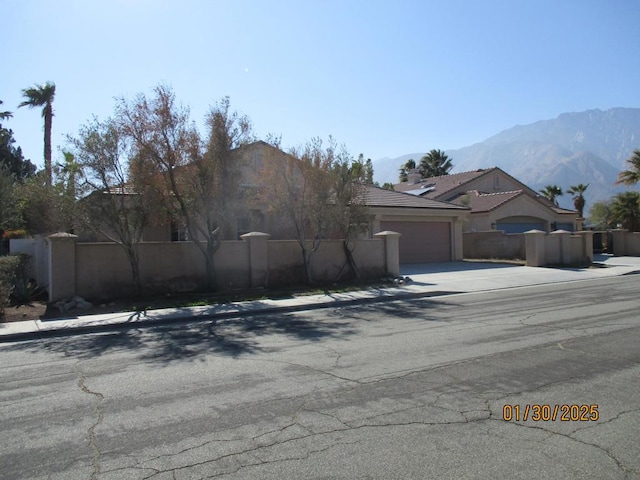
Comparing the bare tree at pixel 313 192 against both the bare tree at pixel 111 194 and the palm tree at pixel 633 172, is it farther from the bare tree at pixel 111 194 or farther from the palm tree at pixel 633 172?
the palm tree at pixel 633 172

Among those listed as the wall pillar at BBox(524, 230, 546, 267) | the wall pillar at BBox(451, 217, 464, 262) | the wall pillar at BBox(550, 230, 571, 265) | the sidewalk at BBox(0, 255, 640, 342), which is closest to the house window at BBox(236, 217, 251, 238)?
the sidewalk at BBox(0, 255, 640, 342)

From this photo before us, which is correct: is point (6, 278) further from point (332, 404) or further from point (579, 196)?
point (579, 196)

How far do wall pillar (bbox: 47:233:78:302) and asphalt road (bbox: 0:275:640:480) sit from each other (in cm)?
525

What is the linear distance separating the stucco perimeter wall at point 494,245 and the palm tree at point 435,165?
27.5 m

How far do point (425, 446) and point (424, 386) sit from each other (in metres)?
1.79

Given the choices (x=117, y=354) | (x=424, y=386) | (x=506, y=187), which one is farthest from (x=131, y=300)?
(x=506, y=187)

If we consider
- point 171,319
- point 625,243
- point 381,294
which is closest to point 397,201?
point 381,294

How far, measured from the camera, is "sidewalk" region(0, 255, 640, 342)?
38.8 ft

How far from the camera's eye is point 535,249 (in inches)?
1024

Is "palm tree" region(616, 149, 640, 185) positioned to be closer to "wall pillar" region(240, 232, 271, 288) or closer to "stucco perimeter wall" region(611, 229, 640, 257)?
"stucco perimeter wall" region(611, 229, 640, 257)

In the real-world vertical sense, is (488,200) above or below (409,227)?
above

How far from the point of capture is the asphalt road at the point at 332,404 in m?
4.15

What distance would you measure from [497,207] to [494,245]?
439 centimetres
